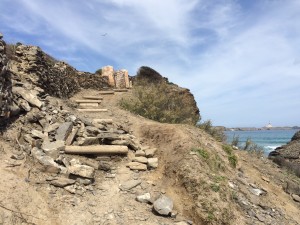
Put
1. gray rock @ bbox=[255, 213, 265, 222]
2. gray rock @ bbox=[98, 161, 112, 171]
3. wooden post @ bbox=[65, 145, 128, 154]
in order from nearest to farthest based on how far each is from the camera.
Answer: gray rock @ bbox=[255, 213, 265, 222]
gray rock @ bbox=[98, 161, 112, 171]
wooden post @ bbox=[65, 145, 128, 154]

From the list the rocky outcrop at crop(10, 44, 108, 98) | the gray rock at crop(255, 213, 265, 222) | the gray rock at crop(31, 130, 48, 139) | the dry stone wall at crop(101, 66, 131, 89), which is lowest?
the gray rock at crop(255, 213, 265, 222)

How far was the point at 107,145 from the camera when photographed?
7.62m

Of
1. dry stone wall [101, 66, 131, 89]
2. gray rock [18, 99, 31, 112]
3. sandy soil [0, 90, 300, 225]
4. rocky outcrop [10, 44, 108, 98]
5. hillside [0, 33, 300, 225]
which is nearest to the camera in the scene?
sandy soil [0, 90, 300, 225]

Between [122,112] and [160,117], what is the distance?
1731 millimetres

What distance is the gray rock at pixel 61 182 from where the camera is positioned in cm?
590

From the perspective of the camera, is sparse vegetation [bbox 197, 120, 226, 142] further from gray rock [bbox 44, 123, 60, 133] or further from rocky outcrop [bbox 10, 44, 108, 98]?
gray rock [bbox 44, 123, 60, 133]

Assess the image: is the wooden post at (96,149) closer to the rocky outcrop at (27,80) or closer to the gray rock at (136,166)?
the gray rock at (136,166)

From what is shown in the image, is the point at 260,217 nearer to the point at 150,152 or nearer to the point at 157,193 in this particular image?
the point at 157,193

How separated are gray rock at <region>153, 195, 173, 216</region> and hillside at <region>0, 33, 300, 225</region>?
2 cm

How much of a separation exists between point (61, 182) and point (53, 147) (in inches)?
45.9

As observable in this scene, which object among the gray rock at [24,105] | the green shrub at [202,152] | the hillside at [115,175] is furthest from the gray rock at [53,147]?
the green shrub at [202,152]

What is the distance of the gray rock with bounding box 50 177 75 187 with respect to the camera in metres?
5.90

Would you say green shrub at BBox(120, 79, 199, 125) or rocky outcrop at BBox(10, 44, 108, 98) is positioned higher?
rocky outcrop at BBox(10, 44, 108, 98)

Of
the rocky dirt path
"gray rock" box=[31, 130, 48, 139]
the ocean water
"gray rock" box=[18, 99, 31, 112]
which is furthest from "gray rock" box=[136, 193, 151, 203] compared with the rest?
the ocean water
